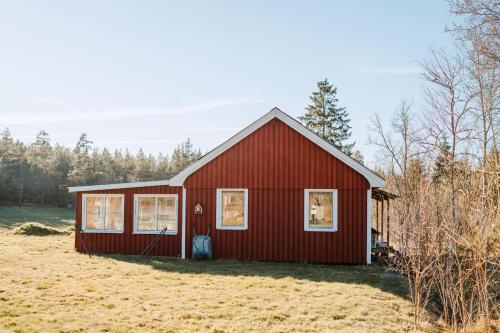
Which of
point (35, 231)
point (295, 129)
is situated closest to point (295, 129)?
point (295, 129)

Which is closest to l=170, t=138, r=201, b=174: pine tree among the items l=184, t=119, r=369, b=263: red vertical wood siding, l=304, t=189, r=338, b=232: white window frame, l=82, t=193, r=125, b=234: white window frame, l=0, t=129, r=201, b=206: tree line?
l=0, t=129, r=201, b=206: tree line

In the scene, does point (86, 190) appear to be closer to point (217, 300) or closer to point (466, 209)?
point (217, 300)

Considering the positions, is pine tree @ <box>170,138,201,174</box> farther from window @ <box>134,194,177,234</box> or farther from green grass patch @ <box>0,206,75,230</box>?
window @ <box>134,194,177,234</box>

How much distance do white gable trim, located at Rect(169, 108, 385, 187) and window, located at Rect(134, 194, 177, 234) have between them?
107 cm

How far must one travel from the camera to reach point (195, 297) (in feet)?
31.1

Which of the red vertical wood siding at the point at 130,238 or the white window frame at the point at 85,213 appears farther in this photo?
the white window frame at the point at 85,213

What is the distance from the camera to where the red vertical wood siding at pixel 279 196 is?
47.9 ft

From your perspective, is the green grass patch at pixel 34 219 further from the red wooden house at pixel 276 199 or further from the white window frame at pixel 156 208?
the red wooden house at pixel 276 199

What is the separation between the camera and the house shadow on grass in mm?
11758

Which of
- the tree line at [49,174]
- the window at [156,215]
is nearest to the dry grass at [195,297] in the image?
the window at [156,215]

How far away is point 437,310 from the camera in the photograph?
9320 millimetres

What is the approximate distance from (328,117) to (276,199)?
30084 mm

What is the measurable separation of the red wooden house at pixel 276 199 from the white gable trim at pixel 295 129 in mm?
32

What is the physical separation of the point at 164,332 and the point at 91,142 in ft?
281
